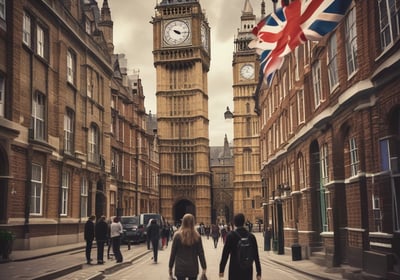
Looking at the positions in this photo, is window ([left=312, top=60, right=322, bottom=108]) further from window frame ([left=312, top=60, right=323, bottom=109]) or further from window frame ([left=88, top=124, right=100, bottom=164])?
window frame ([left=88, top=124, right=100, bottom=164])

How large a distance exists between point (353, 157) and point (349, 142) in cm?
63

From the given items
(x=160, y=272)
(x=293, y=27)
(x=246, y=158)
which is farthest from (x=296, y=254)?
(x=246, y=158)

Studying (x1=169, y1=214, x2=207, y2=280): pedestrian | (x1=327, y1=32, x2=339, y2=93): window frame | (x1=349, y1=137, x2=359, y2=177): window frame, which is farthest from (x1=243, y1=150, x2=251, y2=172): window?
(x1=169, y1=214, x2=207, y2=280): pedestrian

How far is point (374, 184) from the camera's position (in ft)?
50.8

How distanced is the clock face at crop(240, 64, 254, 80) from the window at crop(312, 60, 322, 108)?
79.3 m

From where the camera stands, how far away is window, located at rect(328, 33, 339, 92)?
65.3ft

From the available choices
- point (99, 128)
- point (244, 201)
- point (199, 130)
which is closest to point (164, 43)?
point (199, 130)

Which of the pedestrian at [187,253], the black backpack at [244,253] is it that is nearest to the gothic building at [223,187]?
the pedestrian at [187,253]

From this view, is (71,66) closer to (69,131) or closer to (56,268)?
(69,131)

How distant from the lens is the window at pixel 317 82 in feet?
74.7

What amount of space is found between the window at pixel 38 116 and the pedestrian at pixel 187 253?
19.2 meters

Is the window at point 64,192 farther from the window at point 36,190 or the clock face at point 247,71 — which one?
the clock face at point 247,71

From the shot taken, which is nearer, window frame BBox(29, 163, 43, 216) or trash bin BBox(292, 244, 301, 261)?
trash bin BBox(292, 244, 301, 261)

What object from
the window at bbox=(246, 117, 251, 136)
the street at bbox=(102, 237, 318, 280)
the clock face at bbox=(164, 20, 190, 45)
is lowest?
the street at bbox=(102, 237, 318, 280)
